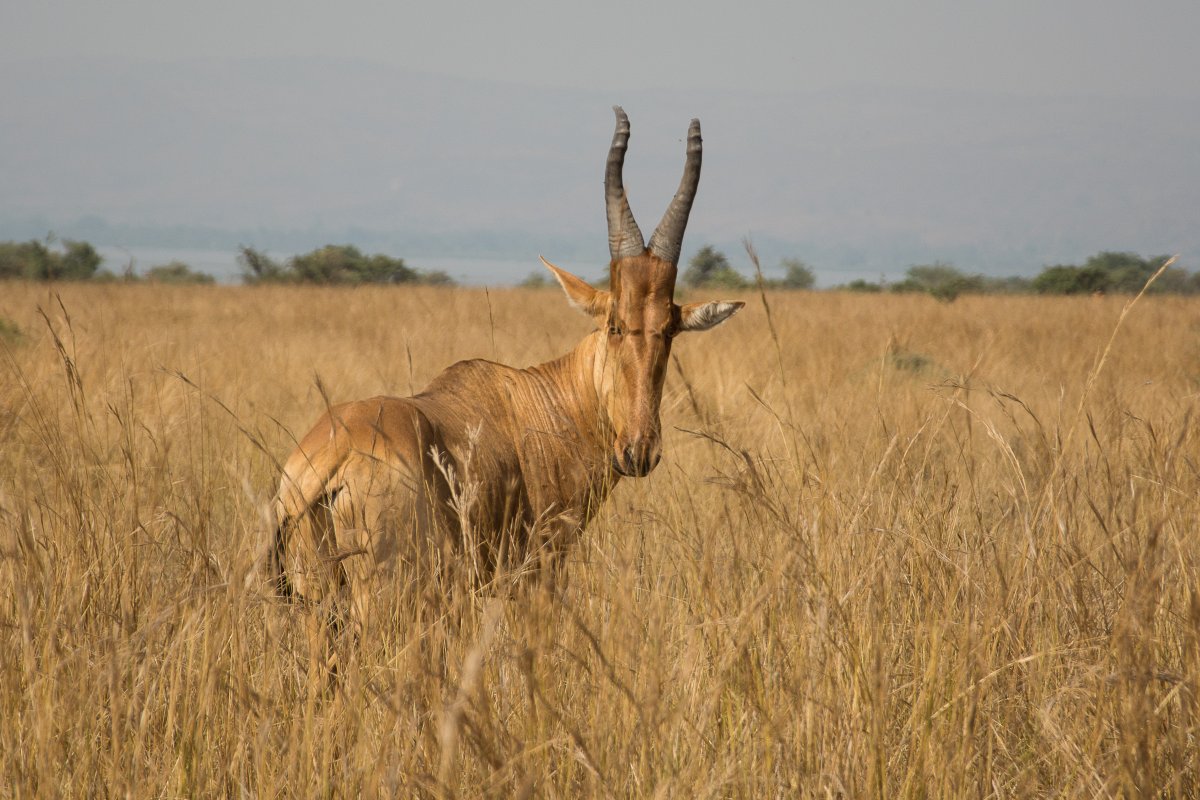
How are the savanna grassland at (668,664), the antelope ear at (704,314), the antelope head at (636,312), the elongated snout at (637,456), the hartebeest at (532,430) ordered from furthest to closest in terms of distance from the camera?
the antelope ear at (704,314)
the antelope head at (636,312)
the elongated snout at (637,456)
the hartebeest at (532,430)
the savanna grassland at (668,664)

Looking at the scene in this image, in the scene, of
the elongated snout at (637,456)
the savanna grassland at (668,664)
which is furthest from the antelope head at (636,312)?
the savanna grassland at (668,664)

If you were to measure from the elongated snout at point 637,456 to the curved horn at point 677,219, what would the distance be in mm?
875

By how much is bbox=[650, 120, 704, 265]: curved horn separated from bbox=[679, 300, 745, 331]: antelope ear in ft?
0.71

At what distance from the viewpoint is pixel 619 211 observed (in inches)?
173

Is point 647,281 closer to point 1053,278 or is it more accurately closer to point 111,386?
point 111,386

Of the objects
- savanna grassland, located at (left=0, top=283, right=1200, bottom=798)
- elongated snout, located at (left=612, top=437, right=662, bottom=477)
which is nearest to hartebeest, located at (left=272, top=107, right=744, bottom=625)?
elongated snout, located at (left=612, top=437, right=662, bottom=477)

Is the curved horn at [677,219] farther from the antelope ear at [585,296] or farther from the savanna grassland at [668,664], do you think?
the savanna grassland at [668,664]

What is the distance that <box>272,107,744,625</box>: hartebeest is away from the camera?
9.71 feet

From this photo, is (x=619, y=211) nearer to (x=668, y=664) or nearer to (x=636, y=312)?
(x=636, y=312)

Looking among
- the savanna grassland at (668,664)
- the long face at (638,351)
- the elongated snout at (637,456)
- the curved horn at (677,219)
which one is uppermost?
the curved horn at (677,219)

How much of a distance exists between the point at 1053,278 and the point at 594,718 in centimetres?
3564

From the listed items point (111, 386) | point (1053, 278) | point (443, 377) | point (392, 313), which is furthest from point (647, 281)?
point (1053, 278)

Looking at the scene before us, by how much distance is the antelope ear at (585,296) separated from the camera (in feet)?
14.2

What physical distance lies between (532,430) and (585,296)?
131 centimetres
